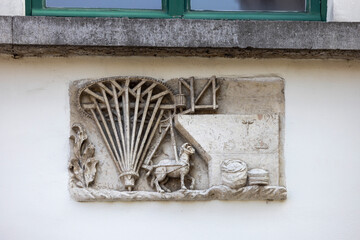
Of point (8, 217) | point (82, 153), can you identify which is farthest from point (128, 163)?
point (8, 217)

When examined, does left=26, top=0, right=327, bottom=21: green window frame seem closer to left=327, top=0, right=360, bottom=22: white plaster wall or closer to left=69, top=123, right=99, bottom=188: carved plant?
left=327, top=0, right=360, bottom=22: white plaster wall

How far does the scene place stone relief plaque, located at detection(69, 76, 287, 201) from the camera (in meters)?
6.54

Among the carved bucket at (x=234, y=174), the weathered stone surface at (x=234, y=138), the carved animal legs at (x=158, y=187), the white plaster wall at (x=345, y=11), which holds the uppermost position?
the white plaster wall at (x=345, y=11)

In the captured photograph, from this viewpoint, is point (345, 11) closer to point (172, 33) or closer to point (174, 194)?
point (172, 33)

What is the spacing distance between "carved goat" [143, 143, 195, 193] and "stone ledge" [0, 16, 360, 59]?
73 centimetres

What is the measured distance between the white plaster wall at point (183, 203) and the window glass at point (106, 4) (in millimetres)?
391

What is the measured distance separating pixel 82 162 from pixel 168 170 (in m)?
0.57

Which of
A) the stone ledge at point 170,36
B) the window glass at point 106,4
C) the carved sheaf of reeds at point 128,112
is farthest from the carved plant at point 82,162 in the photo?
the window glass at point 106,4

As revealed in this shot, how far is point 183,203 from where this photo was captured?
21.5 feet

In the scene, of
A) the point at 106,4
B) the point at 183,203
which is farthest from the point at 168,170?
the point at 106,4

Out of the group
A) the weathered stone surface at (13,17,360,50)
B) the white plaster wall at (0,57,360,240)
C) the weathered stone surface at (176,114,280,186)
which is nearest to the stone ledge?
the weathered stone surface at (13,17,360,50)

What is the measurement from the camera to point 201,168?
21.8ft

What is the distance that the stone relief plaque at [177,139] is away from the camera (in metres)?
6.54

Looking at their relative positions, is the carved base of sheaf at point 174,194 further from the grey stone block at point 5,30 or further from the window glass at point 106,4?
the window glass at point 106,4
